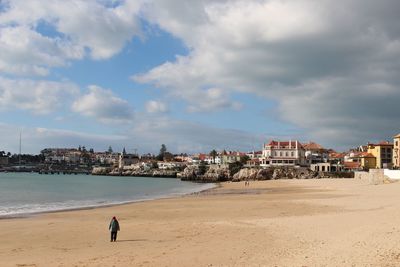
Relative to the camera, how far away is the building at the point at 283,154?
132 m

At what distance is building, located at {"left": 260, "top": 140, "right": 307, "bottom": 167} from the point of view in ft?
433

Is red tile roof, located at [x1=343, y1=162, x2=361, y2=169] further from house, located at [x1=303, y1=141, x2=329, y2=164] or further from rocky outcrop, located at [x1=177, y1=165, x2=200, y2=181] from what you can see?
rocky outcrop, located at [x1=177, y1=165, x2=200, y2=181]

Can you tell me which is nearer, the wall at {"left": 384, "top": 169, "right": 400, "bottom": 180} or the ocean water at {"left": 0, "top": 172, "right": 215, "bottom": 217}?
the ocean water at {"left": 0, "top": 172, "right": 215, "bottom": 217}

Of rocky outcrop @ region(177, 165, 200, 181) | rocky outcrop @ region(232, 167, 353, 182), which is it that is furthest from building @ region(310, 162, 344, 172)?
rocky outcrop @ region(177, 165, 200, 181)

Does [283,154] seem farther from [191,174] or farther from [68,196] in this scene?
[68,196]

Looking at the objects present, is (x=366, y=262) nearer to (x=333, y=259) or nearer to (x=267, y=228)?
(x=333, y=259)

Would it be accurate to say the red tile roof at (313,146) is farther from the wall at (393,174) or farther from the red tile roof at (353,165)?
the wall at (393,174)

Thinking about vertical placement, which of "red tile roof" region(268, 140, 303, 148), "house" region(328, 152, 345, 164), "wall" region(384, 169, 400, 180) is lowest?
"wall" region(384, 169, 400, 180)

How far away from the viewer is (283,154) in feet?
437

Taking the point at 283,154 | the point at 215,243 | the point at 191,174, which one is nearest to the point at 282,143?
the point at 283,154

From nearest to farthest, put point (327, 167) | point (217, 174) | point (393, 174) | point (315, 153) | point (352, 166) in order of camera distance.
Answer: point (393, 174) < point (327, 167) < point (352, 166) < point (217, 174) < point (315, 153)

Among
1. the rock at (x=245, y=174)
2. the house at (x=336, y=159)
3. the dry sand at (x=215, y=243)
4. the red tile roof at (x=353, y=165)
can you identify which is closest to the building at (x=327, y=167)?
the red tile roof at (x=353, y=165)

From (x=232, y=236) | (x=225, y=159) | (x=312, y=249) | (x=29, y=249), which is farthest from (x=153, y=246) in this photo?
(x=225, y=159)

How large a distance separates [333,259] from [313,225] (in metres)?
7.54
